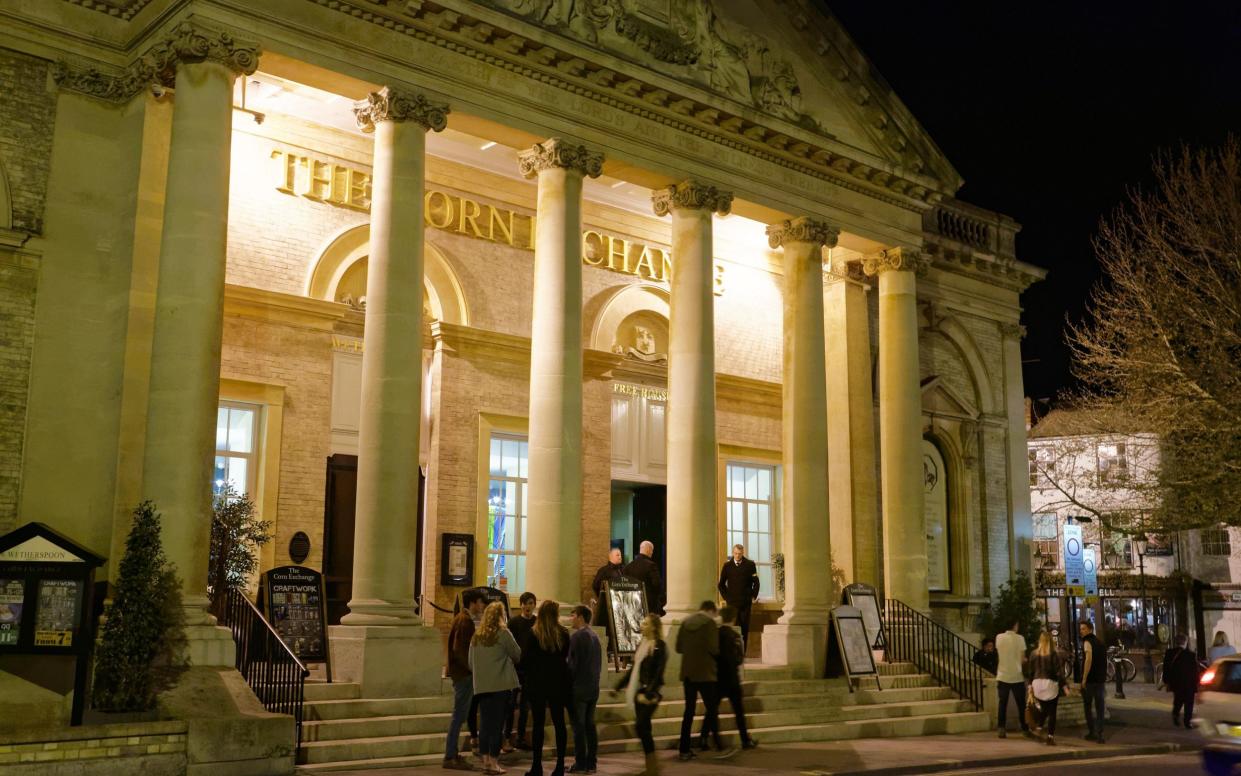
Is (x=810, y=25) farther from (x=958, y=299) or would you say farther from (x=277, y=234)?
(x=277, y=234)

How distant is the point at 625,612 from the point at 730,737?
9.16 ft

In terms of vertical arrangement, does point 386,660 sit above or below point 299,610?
below

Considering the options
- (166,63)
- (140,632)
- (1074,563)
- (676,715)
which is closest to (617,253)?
(676,715)

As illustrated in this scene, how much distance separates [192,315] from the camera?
496 inches

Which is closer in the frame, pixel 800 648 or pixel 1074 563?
pixel 800 648

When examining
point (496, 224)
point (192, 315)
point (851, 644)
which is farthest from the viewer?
point (496, 224)

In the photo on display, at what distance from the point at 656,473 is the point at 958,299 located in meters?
8.20

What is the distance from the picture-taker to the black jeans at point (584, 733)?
1130 centimetres

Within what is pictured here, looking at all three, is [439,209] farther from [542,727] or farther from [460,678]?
[542,727]

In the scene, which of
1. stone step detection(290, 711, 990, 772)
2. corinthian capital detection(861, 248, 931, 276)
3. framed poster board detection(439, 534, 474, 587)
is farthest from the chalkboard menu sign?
corinthian capital detection(861, 248, 931, 276)

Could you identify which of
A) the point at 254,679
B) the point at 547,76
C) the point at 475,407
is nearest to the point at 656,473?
the point at 475,407

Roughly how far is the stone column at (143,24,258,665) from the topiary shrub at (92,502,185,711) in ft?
0.89

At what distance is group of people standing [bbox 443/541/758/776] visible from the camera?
10867 mm

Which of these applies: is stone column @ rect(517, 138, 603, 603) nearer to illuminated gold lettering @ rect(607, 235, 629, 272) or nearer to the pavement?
the pavement
